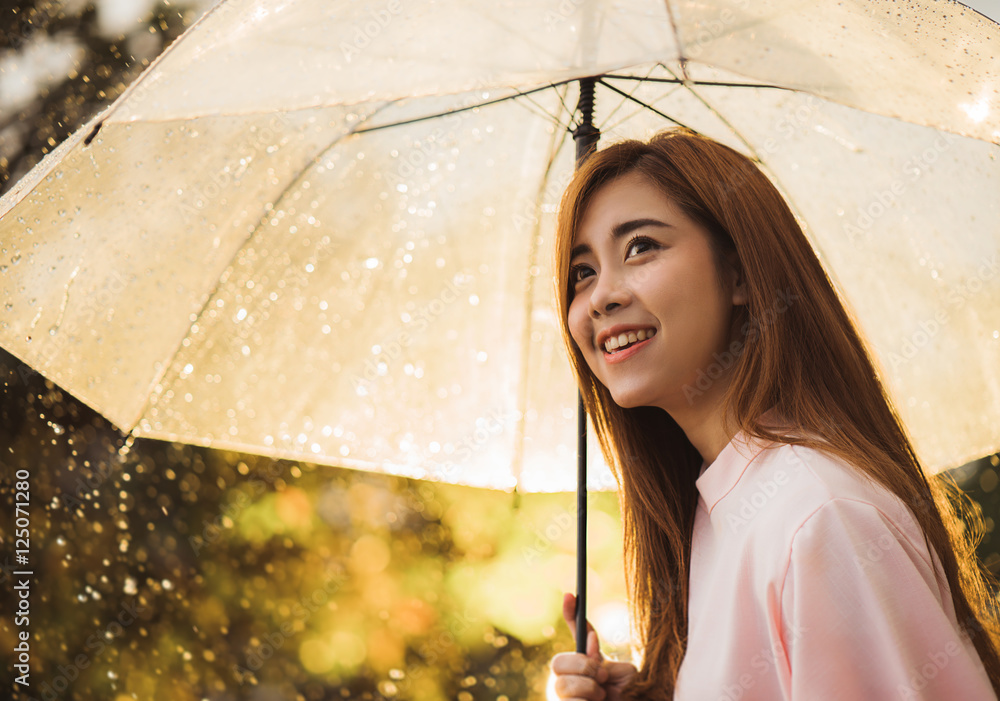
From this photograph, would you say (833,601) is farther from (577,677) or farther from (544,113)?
(544,113)

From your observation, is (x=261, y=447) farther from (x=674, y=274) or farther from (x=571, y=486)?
(x=674, y=274)

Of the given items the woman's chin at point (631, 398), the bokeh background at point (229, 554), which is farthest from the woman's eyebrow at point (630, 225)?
the bokeh background at point (229, 554)

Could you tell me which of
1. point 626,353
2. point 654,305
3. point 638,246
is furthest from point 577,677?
point 638,246

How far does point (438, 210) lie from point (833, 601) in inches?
51.7

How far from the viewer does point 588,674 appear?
1610 mm

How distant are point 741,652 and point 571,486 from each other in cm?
91

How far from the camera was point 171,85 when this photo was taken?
1.14 metres

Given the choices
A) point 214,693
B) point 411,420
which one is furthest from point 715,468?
point 214,693

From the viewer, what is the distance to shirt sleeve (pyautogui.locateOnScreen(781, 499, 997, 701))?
38.2 inches

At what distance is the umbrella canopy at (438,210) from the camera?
123cm

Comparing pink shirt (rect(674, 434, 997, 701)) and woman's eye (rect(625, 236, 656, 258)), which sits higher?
woman's eye (rect(625, 236, 656, 258))
